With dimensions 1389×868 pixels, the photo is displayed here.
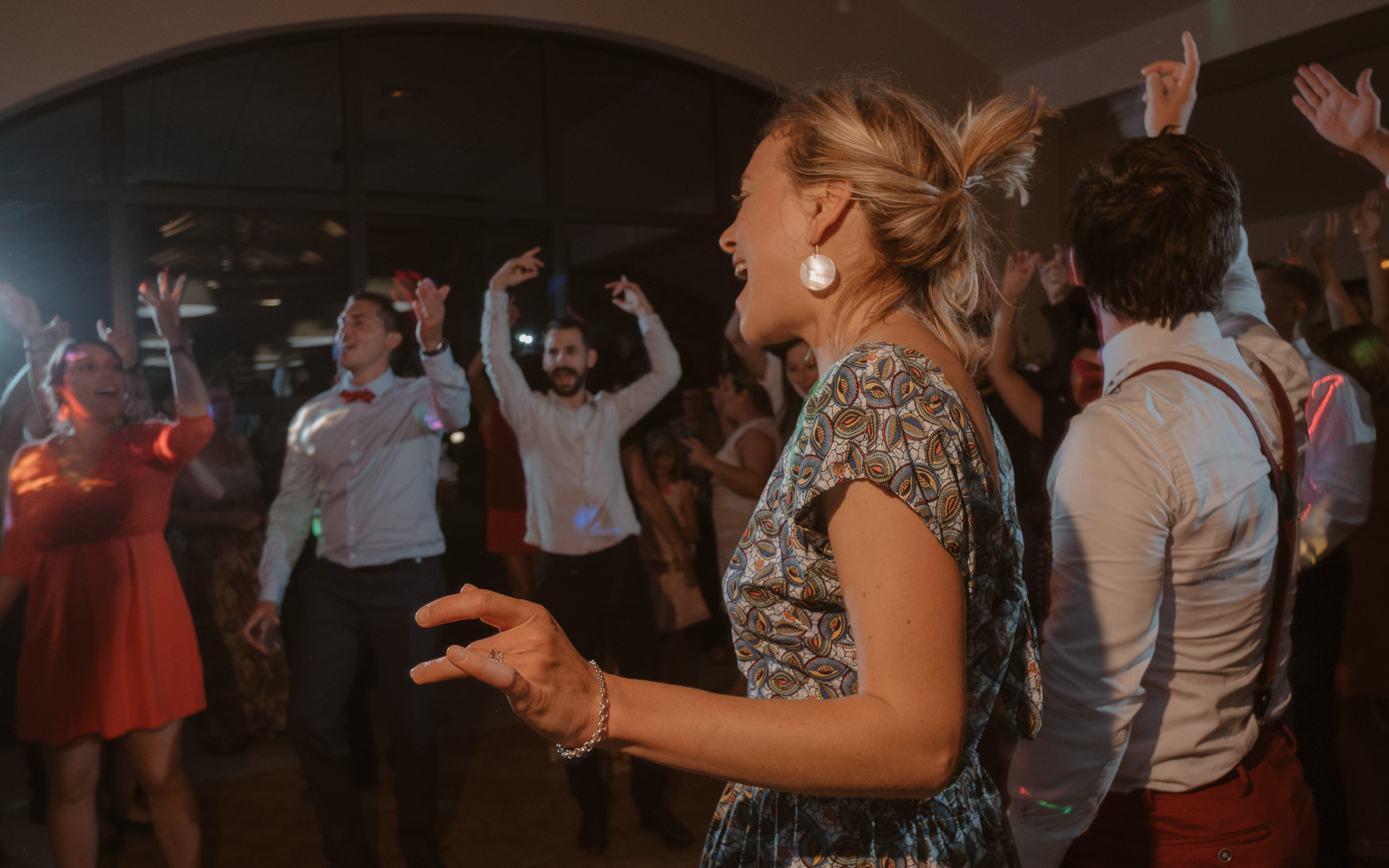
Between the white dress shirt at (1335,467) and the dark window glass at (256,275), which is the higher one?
the dark window glass at (256,275)

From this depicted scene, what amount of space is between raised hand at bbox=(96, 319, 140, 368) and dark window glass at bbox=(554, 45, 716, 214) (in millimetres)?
1561

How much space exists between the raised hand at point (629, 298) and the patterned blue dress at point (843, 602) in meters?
2.32

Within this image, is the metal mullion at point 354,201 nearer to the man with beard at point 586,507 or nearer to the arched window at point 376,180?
the arched window at point 376,180

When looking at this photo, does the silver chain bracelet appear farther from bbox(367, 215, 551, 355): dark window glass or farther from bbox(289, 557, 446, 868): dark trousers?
bbox(367, 215, 551, 355): dark window glass

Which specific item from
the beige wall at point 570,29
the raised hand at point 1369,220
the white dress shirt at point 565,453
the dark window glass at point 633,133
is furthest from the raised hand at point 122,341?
the raised hand at point 1369,220

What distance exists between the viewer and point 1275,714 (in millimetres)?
1016

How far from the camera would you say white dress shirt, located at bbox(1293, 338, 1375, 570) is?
6.23 feet

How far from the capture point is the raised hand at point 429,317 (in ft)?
8.32

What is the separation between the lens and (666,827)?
2588 mm

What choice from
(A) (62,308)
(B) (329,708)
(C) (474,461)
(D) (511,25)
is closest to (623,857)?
(B) (329,708)

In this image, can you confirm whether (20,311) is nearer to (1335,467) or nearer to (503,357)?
(503,357)

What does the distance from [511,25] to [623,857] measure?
9.88ft

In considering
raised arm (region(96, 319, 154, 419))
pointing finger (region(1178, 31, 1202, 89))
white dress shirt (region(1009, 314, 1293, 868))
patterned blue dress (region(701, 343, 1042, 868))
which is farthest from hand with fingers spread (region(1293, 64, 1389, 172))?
raised arm (region(96, 319, 154, 419))

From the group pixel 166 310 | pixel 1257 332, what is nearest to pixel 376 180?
pixel 166 310
